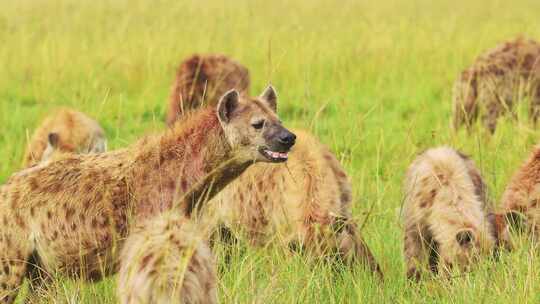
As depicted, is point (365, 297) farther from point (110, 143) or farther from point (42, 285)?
point (110, 143)

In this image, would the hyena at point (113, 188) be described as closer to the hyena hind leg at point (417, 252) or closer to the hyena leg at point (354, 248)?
the hyena leg at point (354, 248)

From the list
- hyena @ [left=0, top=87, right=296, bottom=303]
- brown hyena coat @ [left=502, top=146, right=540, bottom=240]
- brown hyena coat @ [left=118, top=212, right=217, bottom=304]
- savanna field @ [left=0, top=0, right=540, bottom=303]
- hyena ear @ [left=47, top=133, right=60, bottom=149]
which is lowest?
savanna field @ [left=0, top=0, right=540, bottom=303]

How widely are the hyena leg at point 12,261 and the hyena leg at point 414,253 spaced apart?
4.47ft

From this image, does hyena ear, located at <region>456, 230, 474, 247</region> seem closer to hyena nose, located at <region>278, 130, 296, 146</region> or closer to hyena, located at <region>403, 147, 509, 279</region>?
hyena, located at <region>403, 147, 509, 279</region>

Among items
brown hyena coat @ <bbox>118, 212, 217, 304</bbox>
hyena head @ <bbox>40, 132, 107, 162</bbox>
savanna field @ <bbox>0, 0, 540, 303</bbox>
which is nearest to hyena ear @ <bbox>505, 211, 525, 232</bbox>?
savanna field @ <bbox>0, 0, 540, 303</bbox>

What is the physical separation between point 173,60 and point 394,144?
3.65 m

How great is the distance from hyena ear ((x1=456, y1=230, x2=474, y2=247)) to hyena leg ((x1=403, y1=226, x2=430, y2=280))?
0.43 ft

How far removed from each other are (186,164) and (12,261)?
64 cm

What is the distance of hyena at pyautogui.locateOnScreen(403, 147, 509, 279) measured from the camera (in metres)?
4.01

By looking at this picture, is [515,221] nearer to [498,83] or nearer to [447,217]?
[447,217]

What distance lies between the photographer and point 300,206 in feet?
13.9

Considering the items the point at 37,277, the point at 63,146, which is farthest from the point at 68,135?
the point at 37,277

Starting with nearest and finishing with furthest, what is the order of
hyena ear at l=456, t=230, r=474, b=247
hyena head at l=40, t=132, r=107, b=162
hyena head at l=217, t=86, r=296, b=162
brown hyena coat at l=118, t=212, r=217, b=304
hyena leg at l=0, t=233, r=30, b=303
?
brown hyena coat at l=118, t=212, r=217, b=304 < hyena leg at l=0, t=233, r=30, b=303 < hyena head at l=217, t=86, r=296, b=162 < hyena ear at l=456, t=230, r=474, b=247 < hyena head at l=40, t=132, r=107, b=162

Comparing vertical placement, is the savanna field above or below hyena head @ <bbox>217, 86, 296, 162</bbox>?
below
